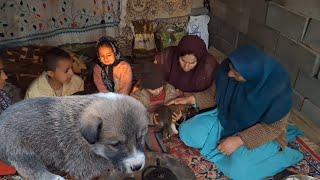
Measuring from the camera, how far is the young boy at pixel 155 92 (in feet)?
11.1

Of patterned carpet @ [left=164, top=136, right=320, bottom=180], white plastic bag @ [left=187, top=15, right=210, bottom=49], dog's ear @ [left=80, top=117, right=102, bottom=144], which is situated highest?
dog's ear @ [left=80, top=117, right=102, bottom=144]

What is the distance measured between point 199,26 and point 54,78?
2224 millimetres

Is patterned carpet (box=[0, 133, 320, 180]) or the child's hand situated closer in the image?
patterned carpet (box=[0, 133, 320, 180])

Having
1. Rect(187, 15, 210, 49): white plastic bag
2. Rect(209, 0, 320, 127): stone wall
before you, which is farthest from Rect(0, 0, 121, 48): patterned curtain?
Rect(209, 0, 320, 127): stone wall

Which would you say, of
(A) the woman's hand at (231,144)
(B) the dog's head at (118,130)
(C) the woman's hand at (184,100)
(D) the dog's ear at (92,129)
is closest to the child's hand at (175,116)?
(C) the woman's hand at (184,100)

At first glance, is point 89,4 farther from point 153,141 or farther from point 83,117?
point 83,117

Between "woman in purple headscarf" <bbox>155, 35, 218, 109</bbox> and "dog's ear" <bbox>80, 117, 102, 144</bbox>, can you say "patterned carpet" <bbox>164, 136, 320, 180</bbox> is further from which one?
"dog's ear" <bbox>80, 117, 102, 144</bbox>

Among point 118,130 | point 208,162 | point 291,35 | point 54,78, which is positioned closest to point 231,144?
point 208,162

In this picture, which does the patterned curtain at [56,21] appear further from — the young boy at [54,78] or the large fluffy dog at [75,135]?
the large fluffy dog at [75,135]

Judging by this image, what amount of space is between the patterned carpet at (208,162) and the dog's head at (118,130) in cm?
97

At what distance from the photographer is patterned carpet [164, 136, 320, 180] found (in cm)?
306

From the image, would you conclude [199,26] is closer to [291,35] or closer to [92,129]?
[291,35]

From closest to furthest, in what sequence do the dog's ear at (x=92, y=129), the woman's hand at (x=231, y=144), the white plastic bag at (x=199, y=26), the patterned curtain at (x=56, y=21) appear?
the dog's ear at (x=92, y=129) → the woman's hand at (x=231, y=144) → the patterned curtain at (x=56, y=21) → the white plastic bag at (x=199, y=26)

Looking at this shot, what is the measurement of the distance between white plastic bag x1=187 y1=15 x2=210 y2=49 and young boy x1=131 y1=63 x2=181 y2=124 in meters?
1.46
